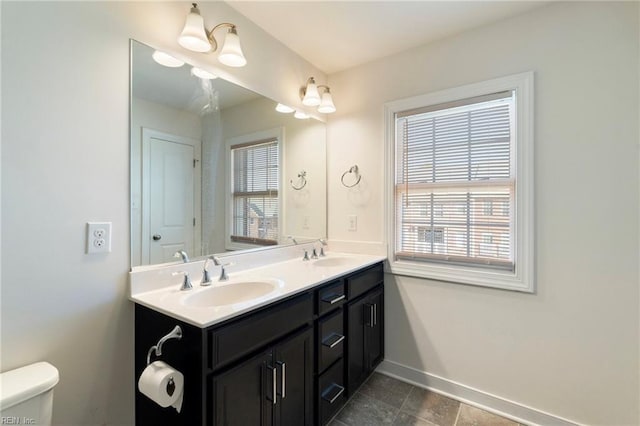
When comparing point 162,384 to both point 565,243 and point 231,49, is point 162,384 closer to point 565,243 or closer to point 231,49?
point 231,49

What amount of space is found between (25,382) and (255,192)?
4.35 ft

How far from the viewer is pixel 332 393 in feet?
5.18

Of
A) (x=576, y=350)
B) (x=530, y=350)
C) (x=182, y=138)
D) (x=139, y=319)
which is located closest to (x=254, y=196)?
(x=182, y=138)

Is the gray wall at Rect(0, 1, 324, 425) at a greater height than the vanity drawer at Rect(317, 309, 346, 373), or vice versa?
the gray wall at Rect(0, 1, 324, 425)

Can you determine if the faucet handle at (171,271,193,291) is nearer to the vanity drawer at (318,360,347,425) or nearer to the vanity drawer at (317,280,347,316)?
the vanity drawer at (317,280,347,316)

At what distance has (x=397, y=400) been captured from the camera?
6.17 feet

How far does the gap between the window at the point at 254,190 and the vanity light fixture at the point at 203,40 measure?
0.46 meters

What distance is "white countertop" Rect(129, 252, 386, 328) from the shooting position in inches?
41.4

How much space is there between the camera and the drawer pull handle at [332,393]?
154 cm

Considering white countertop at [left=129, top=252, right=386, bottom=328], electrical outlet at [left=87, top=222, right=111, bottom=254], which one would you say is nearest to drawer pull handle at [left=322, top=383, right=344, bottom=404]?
white countertop at [left=129, top=252, right=386, bottom=328]

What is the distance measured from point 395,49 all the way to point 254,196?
1492 mm

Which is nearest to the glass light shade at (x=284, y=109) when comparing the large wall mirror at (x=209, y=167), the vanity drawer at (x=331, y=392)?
the large wall mirror at (x=209, y=167)

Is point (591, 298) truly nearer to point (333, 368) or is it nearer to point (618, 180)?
point (618, 180)

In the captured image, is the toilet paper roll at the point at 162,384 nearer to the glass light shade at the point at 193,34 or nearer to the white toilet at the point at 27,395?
the white toilet at the point at 27,395
